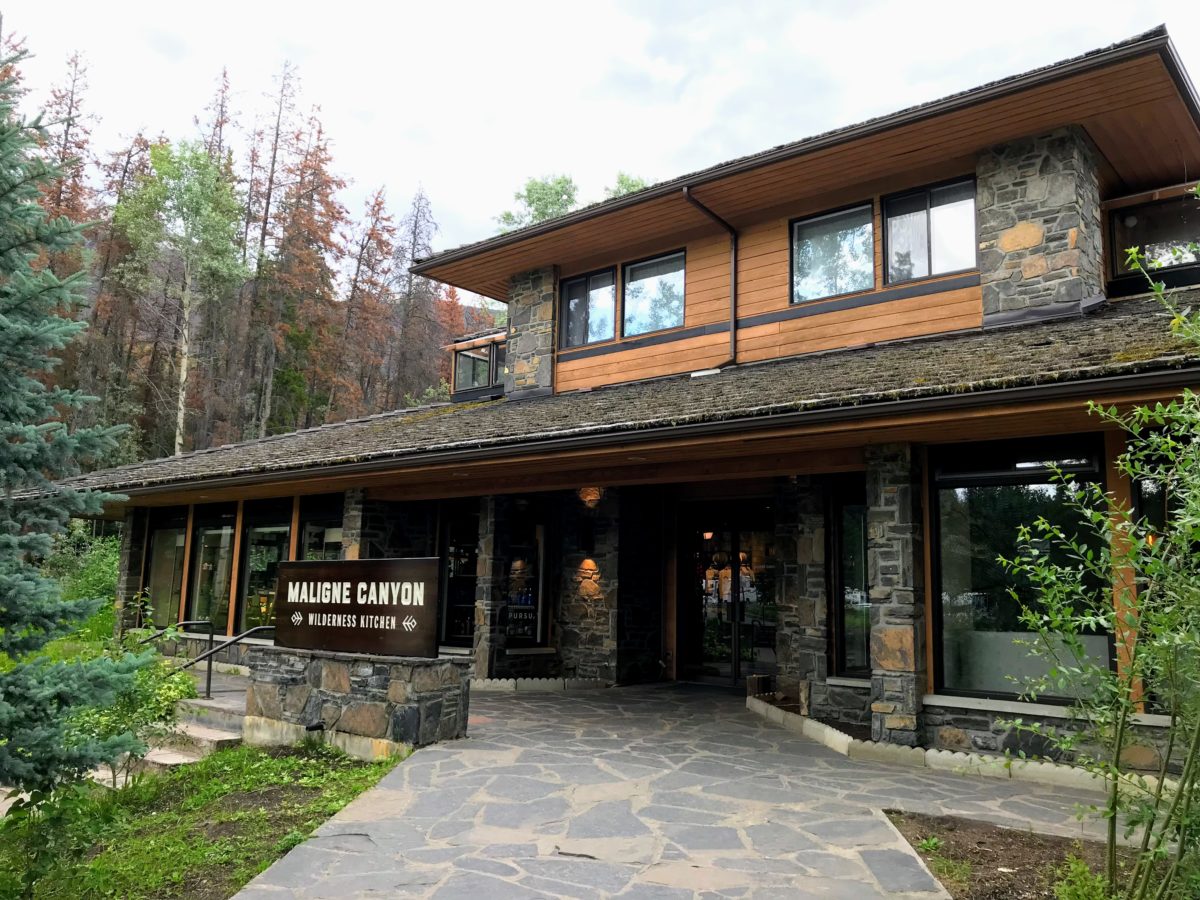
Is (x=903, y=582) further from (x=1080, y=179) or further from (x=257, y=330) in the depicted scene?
(x=257, y=330)

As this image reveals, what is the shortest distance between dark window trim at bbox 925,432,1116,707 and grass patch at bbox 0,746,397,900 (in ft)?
A: 15.1

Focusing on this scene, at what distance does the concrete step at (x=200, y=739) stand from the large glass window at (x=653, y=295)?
6.79 m

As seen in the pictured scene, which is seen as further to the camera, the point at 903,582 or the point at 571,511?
the point at 571,511

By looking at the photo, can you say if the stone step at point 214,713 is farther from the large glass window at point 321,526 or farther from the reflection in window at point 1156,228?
the reflection in window at point 1156,228

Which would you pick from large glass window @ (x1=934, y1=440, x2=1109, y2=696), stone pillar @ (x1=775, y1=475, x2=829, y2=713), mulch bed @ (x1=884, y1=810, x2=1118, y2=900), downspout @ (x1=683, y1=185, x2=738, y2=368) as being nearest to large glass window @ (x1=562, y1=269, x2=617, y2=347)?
downspout @ (x1=683, y1=185, x2=738, y2=368)

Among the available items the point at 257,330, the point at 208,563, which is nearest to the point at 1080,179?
the point at 208,563

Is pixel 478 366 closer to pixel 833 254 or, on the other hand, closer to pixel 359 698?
pixel 833 254

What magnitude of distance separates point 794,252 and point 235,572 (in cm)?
993

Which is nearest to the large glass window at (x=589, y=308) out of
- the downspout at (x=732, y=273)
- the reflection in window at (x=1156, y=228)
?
the downspout at (x=732, y=273)

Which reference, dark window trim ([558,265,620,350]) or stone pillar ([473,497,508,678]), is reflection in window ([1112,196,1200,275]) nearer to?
dark window trim ([558,265,620,350])

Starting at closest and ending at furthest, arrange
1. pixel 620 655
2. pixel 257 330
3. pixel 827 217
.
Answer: pixel 827 217, pixel 620 655, pixel 257 330

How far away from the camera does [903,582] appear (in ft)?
22.7

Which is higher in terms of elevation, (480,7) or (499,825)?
(480,7)

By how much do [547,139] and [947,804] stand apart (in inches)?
1540
